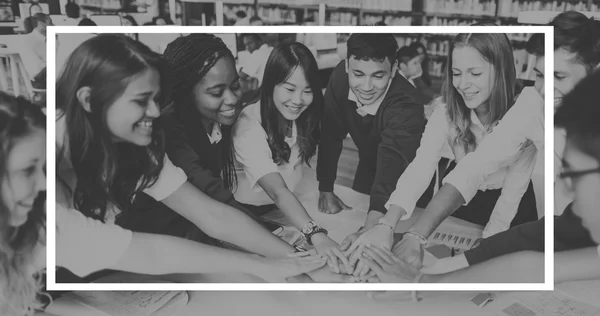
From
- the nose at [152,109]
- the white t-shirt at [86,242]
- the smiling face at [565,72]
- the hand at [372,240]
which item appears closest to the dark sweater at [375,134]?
the hand at [372,240]

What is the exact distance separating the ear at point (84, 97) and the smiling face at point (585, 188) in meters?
1.99

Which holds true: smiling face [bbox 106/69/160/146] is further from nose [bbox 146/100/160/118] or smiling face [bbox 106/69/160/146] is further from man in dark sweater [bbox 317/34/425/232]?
man in dark sweater [bbox 317/34/425/232]

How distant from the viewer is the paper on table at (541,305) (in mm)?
2312

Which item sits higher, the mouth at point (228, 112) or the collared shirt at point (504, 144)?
the mouth at point (228, 112)

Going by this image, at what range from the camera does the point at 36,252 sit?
2289 mm

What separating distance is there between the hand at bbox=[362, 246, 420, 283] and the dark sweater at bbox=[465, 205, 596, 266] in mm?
265

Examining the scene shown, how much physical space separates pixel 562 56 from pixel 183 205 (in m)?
1.71

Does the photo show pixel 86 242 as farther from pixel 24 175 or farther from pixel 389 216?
pixel 389 216

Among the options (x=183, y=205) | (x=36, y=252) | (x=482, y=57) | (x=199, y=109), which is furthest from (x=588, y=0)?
(x=36, y=252)

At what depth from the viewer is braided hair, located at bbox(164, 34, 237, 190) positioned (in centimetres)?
217

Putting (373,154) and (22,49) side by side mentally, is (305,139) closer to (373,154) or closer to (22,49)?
(373,154)

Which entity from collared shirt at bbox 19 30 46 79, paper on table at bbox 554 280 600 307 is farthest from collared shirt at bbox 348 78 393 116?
collared shirt at bbox 19 30 46 79

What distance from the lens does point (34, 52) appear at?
2223 mm

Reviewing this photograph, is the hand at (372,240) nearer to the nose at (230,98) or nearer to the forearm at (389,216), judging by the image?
the forearm at (389,216)
